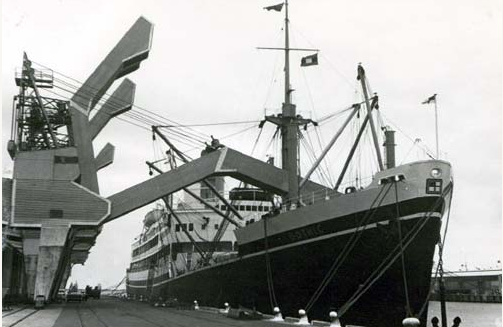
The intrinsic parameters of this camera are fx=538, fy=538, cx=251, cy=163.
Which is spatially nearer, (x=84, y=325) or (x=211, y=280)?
(x=84, y=325)

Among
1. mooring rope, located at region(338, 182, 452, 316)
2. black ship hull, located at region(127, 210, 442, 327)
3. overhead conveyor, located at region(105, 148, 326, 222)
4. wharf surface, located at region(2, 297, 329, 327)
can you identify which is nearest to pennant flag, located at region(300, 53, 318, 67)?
overhead conveyor, located at region(105, 148, 326, 222)

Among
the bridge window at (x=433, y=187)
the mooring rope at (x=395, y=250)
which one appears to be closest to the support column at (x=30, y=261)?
the mooring rope at (x=395, y=250)

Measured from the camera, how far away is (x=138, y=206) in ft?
95.0

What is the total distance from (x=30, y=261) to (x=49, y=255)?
2.21 metres

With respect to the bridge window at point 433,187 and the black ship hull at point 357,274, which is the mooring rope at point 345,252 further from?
the bridge window at point 433,187

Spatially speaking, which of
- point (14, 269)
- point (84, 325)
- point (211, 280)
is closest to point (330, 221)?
point (84, 325)

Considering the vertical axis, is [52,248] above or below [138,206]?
below

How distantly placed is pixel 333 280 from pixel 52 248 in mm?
14816

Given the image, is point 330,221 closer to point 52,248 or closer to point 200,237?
point 52,248

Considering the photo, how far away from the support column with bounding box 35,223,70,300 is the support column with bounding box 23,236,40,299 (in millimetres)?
1131

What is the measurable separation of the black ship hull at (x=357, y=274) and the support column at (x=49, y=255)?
9617mm

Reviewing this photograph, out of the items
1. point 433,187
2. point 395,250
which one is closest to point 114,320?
point 395,250

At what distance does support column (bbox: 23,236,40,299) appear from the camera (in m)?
28.2

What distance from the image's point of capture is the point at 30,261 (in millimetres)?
28750
